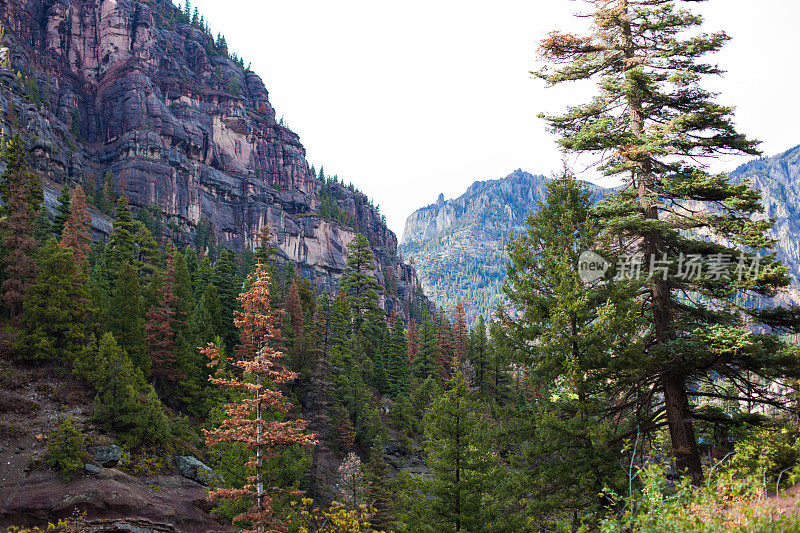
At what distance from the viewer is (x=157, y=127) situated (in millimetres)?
103438

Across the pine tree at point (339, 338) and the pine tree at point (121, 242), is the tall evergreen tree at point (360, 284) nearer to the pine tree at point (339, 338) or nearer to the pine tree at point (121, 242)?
the pine tree at point (339, 338)

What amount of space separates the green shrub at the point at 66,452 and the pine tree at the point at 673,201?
2315 cm

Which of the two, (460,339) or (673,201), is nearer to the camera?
(673,201)

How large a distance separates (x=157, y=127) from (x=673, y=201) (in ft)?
384

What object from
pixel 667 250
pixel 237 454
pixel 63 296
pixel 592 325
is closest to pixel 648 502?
pixel 592 325

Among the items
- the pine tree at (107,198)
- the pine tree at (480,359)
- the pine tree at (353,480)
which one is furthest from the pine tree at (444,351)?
the pine tree at (107,198)

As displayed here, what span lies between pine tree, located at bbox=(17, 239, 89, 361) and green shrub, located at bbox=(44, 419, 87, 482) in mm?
7414

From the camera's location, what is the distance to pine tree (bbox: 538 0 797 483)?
9.46 meters

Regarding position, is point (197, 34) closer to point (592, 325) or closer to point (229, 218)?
point (229, 218)

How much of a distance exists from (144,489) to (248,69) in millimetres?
161267

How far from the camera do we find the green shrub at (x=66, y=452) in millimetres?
19422

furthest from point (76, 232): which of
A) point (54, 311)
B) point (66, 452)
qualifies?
point (66, 452)

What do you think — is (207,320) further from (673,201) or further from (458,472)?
(673,201)

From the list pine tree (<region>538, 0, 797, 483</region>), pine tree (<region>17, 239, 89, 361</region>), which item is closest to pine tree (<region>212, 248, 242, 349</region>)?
pine tree (<region>17, 239, 89, 361</region>)
